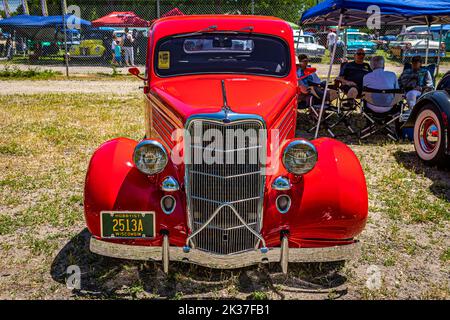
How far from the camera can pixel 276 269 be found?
11.7 feet

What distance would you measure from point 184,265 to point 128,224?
0.65 metres

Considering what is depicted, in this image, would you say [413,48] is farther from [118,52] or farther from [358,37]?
[118,52]

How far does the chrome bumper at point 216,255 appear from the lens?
3.11m

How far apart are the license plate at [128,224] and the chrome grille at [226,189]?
0.31 meters

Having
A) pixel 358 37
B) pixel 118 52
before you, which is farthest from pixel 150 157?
pixel 358 37

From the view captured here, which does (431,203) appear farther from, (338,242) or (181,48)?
(181,48)

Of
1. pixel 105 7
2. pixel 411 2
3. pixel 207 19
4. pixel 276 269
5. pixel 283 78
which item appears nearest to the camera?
pixel 276 269

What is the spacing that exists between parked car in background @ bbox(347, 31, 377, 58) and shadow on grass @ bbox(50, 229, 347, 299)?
71.7 feet

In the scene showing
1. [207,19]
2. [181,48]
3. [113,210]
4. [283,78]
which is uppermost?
[207,19]

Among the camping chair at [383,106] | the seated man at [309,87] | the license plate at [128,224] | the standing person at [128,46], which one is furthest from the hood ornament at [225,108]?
the standing person at [128,46]

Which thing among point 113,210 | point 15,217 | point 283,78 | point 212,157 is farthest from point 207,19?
point 15,217

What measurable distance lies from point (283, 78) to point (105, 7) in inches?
929

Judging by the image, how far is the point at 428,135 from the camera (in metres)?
6.31
